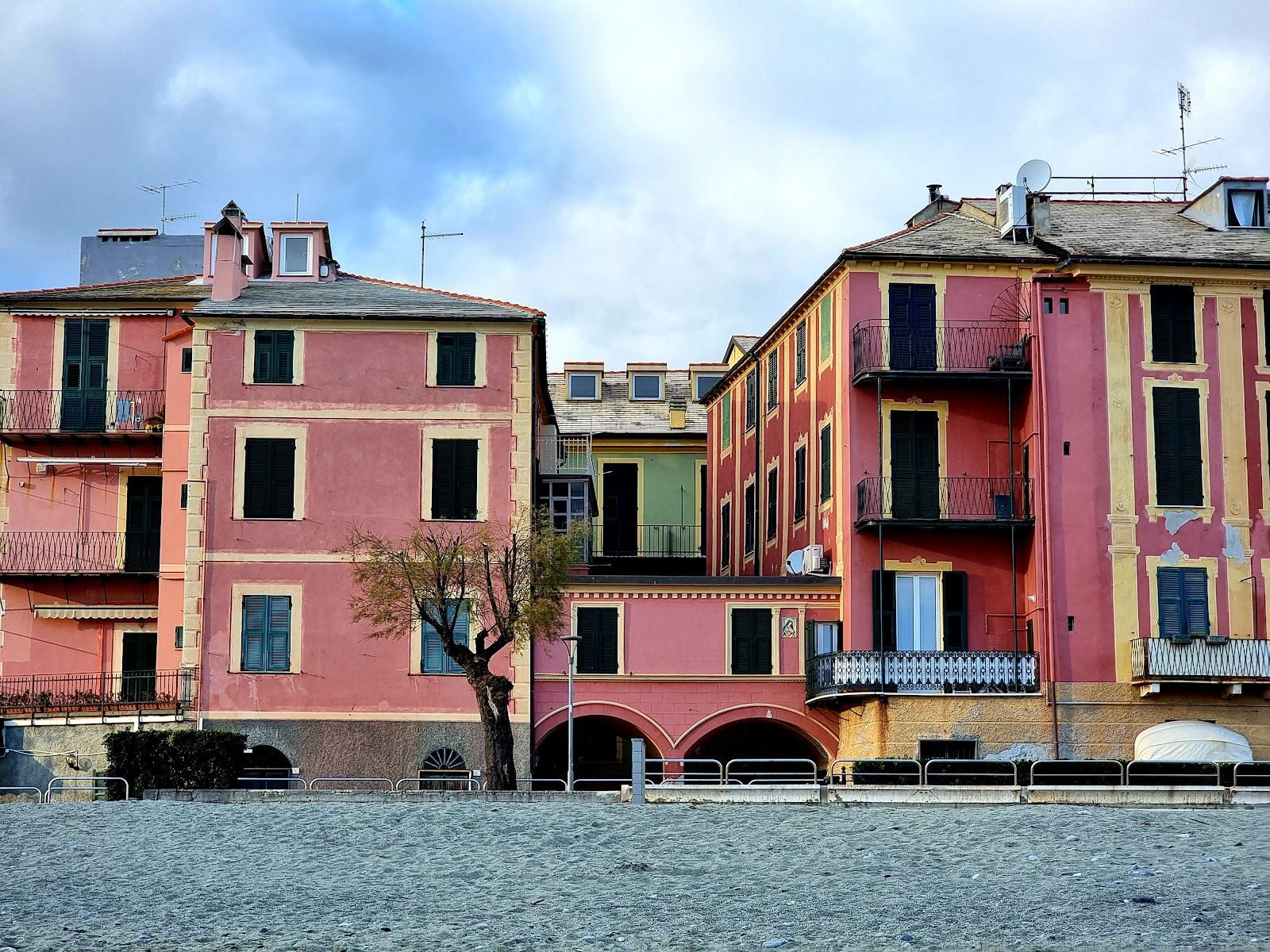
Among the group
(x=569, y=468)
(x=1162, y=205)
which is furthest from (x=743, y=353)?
(x=1162, y=205)

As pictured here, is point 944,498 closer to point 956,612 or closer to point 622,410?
point 956,612

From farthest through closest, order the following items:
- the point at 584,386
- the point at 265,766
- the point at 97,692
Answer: the point at 584,386 < the point at 97,692 < the point at 265,766

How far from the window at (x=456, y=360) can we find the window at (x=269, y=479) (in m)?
4.08

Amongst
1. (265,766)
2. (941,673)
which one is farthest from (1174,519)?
(265,766)

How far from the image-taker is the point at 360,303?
49.8 m

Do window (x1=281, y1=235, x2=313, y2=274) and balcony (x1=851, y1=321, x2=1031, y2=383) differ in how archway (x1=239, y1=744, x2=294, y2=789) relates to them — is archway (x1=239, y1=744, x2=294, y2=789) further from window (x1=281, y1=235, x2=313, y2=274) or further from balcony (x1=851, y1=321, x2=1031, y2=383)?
balcony (x1=851, y1=321, x2=1031, y2=383)

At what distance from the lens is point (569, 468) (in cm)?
5400

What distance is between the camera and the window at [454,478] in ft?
157

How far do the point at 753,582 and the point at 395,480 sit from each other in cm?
915

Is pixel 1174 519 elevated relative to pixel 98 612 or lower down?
elevated

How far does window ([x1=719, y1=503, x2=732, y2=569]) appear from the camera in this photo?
60.1 metres

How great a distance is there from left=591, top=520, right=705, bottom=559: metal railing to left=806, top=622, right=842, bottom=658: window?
1889 centimetres

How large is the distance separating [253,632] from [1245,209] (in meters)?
27.1

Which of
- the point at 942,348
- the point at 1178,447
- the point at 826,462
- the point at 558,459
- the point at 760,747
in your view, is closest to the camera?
the point at 1178,447
